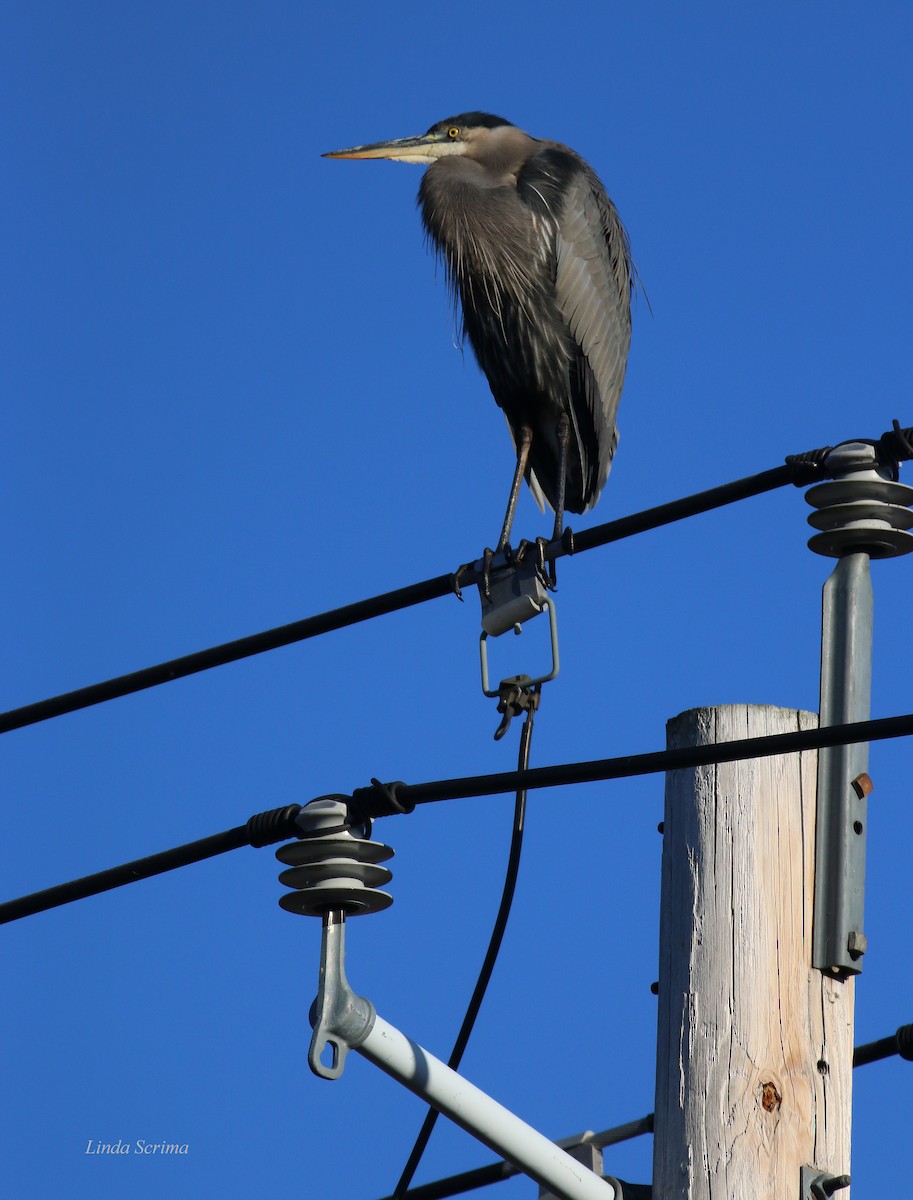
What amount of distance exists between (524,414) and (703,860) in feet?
13.2

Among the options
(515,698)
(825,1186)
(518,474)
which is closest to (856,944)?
(825,1186)

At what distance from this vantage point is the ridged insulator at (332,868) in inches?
108

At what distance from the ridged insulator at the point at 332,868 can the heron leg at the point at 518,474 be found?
2.70m

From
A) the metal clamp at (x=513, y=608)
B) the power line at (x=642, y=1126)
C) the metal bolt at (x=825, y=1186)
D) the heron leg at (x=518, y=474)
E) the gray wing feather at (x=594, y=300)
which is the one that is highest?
the gray wing feather at (x=594, y=300)

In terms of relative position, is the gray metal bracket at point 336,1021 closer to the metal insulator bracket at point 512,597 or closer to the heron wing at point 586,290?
the metal insulator bracket at point 512,597

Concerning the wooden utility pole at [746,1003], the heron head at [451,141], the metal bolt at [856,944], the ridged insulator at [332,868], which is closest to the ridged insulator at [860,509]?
the wooden utility pole at [746,1003]

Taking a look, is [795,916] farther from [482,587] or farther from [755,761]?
[482,587]

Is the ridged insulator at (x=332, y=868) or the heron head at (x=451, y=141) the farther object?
the heron head at (x=451, y=141)

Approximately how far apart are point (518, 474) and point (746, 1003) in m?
3.82

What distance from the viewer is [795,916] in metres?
2.61

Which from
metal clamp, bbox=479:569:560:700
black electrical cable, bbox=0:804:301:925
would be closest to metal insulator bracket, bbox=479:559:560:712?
metal clamp, bbox=479:569:560:700

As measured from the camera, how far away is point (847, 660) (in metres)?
2.71

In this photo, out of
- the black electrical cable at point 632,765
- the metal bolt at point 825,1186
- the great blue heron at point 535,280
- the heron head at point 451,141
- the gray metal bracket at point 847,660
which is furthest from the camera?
the heron head at point 451,141

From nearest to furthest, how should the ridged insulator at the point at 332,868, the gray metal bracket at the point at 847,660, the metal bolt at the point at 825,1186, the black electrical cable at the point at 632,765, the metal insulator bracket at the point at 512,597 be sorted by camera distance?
the black electrical cable at the point at 632,765 → the metal bolt at the point at 825,1186 → the gray metal bracket at the point at 847,660 → the ridged insulator at the point at 332,868 → the metal insulator bracket at the point at 512,597
